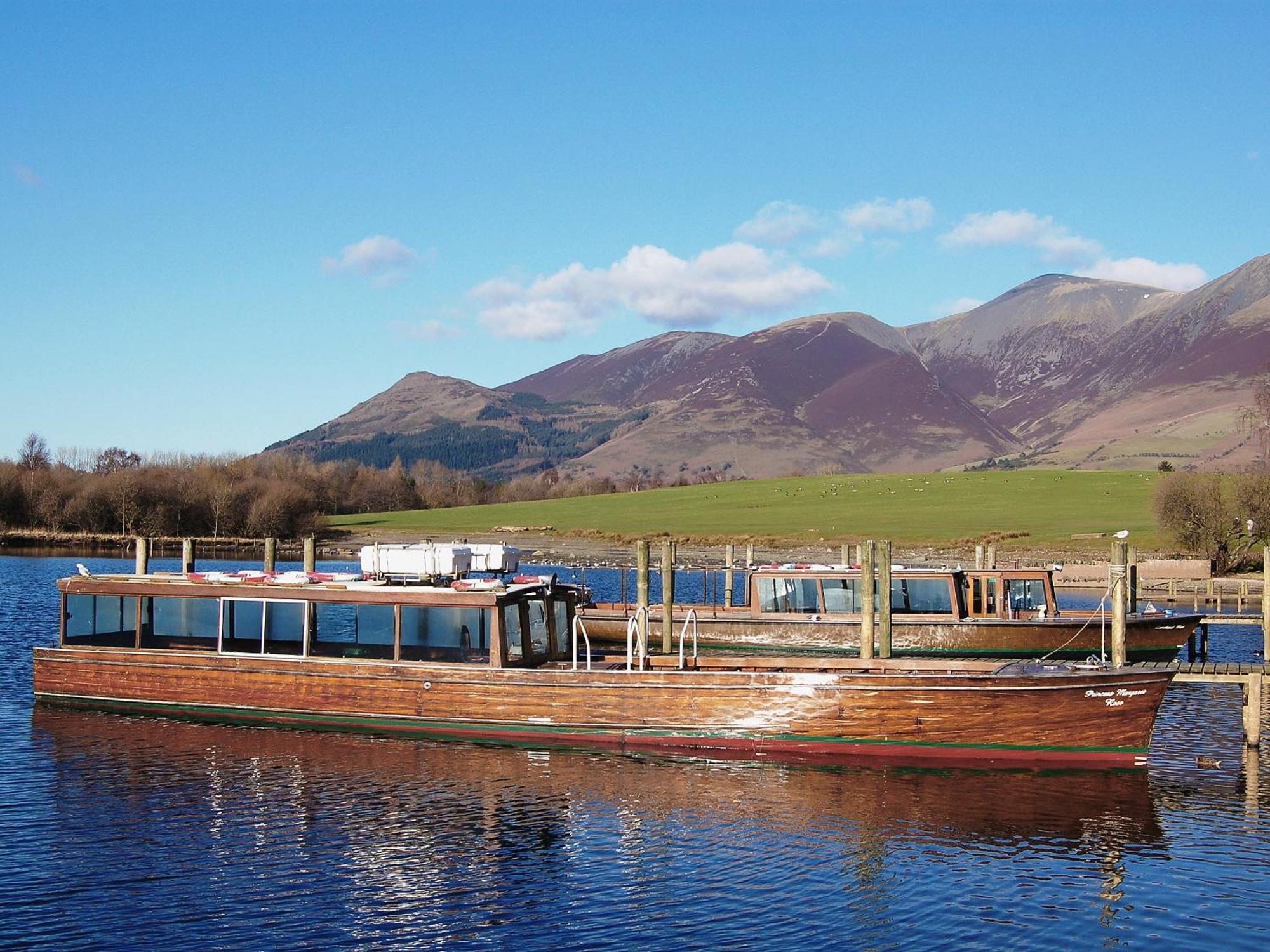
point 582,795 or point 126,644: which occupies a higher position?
point 126,644

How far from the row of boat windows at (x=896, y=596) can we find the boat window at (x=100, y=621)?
1742 cm

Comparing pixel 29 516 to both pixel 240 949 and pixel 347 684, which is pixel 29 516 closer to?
pixel 347 684

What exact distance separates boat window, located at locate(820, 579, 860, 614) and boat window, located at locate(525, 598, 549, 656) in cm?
1139

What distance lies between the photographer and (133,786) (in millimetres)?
21812

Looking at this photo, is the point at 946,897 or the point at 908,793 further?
the point at 908,793

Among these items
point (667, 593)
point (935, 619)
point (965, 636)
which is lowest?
point (965, 636)

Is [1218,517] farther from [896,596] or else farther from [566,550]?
[566,550]


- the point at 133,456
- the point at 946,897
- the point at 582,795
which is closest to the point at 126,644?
the point at 582,795

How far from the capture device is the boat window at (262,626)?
2789 cm

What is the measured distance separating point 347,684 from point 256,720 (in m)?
2.60

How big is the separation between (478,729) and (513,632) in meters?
2.16

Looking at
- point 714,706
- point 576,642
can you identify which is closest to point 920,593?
point 714,706

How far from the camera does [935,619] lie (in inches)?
1355

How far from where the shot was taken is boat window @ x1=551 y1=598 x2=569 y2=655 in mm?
27656
